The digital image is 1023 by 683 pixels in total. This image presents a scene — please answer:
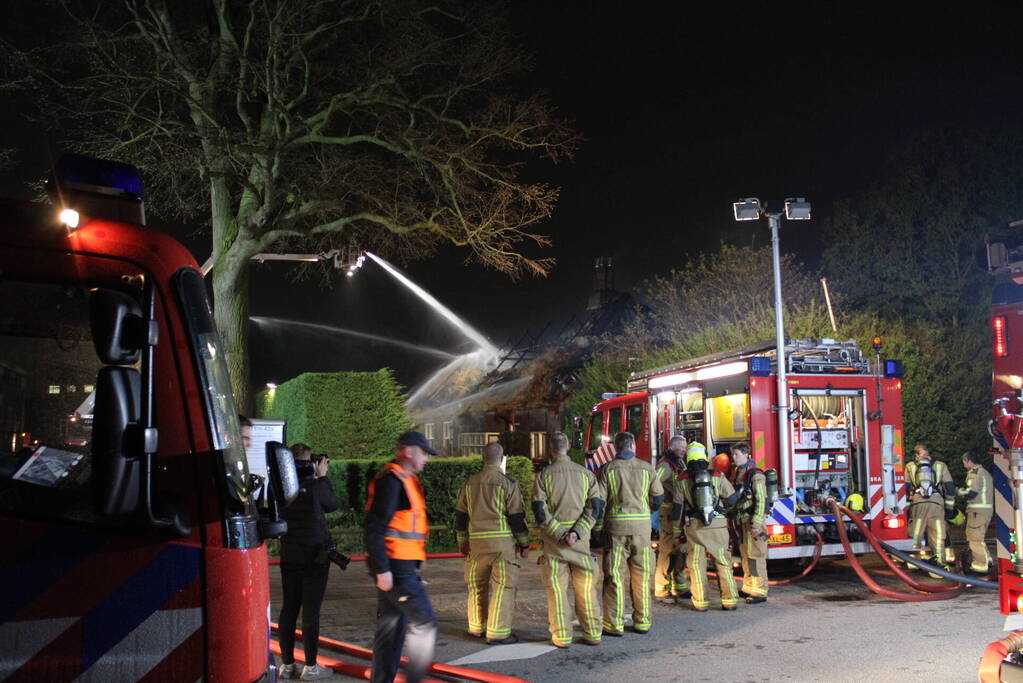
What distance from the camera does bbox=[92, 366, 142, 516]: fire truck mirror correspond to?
2.90 metres

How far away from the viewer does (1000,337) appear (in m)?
5.71

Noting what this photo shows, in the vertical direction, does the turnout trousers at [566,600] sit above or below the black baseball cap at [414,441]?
below

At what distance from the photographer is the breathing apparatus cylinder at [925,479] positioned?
40.0 ft

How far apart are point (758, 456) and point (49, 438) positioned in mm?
9198

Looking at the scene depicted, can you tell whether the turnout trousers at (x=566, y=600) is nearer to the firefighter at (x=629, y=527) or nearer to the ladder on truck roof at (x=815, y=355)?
the firefighter at (x=629, y=527)

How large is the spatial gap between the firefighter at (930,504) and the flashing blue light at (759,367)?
2.43 metres

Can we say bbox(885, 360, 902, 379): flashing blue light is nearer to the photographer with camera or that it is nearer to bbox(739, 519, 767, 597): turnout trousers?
bbox(739, 519, 767, 597): turnout trousers

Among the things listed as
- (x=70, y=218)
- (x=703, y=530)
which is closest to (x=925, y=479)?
(x=703, y=530)

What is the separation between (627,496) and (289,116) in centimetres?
894

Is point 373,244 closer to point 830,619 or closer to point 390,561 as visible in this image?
point 830,619

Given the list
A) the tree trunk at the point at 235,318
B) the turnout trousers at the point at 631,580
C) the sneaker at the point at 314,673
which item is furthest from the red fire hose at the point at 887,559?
the tree trunk at the point at 235,318

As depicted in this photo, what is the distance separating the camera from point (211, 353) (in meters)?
3.40

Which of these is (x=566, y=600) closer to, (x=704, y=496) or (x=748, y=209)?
(x=704, y=496)

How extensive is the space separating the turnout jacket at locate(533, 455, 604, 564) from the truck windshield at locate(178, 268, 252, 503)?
16.4ft
